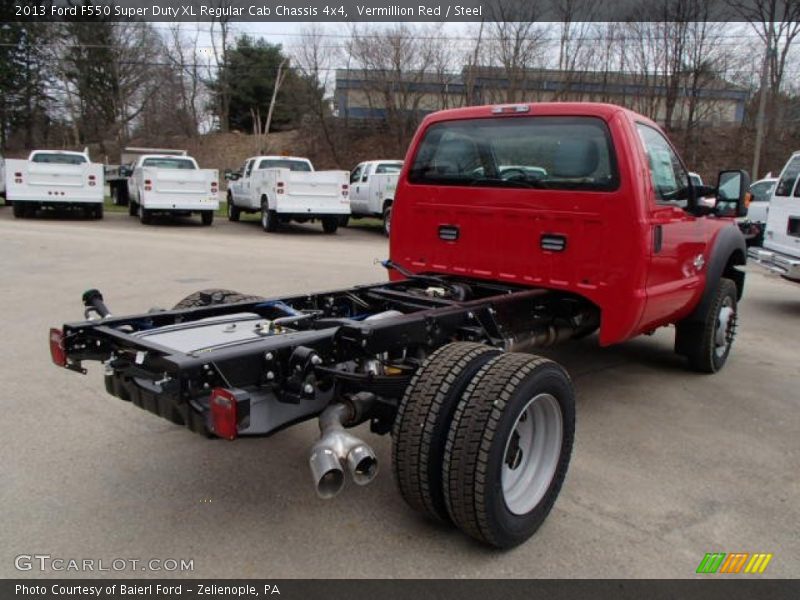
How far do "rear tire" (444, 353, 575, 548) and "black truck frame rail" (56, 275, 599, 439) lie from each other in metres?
0.51

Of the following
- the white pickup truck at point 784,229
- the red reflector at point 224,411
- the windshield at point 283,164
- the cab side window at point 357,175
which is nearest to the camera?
the red reflector at point 224,411

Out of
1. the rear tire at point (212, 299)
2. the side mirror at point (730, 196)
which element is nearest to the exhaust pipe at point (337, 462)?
the rear tire at point (212, 299)

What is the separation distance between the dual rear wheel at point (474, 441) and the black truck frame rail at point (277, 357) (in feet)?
1.09

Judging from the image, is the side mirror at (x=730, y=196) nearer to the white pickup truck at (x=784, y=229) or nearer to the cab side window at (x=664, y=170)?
the cab side window at (x=664, y=170)

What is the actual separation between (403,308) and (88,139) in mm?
54845

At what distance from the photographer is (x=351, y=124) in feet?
145

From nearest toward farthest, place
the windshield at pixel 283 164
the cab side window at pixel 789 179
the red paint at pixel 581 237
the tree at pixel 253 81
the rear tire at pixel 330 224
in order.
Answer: the red paint at pixel 581 237 < the cab side window at pixel 789 179 < the rear tire at pixel 330 224 < the windshield at pixel 283 164 < the tree at pixel 253 81

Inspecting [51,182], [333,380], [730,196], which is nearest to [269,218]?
[51,182]

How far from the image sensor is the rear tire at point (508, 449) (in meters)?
2.92

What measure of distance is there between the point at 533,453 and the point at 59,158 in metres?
20.4

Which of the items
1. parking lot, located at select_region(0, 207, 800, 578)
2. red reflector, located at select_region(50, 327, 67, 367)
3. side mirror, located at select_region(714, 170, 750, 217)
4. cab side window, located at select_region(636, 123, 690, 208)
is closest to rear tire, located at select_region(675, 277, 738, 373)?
parking lot, located at select_region(0, 207, 800, 578)

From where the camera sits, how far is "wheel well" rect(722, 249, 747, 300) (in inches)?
250

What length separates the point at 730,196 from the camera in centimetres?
576
